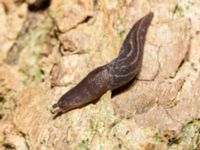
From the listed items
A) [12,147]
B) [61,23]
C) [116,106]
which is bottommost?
[12,147]

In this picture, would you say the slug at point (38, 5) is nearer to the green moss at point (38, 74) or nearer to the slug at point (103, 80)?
the green moss at point (38, 74)

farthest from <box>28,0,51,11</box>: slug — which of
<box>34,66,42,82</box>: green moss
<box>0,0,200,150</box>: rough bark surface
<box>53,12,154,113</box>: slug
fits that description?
<box>53,12,154,113</box>: slug

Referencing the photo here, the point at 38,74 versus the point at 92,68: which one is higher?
the point at 92,68

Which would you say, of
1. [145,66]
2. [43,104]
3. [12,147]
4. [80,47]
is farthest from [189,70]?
[12,147]

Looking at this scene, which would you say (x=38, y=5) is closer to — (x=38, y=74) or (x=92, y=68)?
(x=38, y=74)

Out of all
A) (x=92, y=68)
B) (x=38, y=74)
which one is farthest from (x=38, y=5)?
(x=92, y=68)

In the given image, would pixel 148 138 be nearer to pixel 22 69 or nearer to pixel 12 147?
pixel 12 147
